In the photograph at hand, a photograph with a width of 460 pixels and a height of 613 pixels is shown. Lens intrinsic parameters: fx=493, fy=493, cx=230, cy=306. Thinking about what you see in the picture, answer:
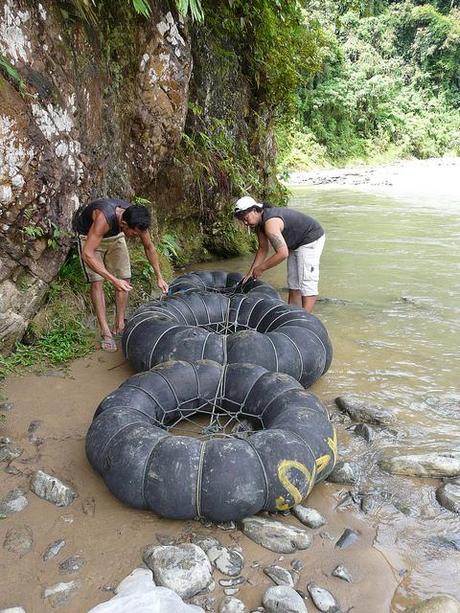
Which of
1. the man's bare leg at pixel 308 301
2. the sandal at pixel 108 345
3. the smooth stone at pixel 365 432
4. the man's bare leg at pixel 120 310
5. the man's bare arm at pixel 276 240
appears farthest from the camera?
the man's bare leg at pixel 308 301

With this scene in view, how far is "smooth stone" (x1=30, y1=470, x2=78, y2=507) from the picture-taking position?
2.87 m

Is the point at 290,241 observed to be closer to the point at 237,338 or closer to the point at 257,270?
the point at 257,270

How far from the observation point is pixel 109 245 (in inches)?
207

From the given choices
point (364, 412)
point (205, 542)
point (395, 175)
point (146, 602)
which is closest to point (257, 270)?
point (364, 412)

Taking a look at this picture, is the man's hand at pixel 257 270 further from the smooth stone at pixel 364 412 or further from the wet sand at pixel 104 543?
the wet sand at pixel 104 543

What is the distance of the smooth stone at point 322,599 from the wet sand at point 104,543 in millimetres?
37

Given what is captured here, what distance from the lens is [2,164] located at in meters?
4.16

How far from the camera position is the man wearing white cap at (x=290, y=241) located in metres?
5.33

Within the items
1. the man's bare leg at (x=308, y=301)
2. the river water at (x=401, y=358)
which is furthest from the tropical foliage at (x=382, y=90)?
the man's bare leg at (x=308, y=301)

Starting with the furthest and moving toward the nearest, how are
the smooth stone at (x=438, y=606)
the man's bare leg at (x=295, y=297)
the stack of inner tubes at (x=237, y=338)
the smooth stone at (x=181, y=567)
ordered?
the man's bare leg at (x=295, y=297) < the stack of inner tubes at (x=237, y=338) < the smooth stone at (x=181, y=567) < the smooth stone at (x=438, y=606)

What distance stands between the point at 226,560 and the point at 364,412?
6.13 ft

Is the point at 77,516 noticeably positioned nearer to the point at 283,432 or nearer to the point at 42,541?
the point at 42,541

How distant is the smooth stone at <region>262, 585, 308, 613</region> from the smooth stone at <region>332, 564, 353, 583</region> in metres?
0.26

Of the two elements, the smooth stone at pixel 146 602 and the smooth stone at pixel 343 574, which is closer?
the smooth stone at pixel 146 602
